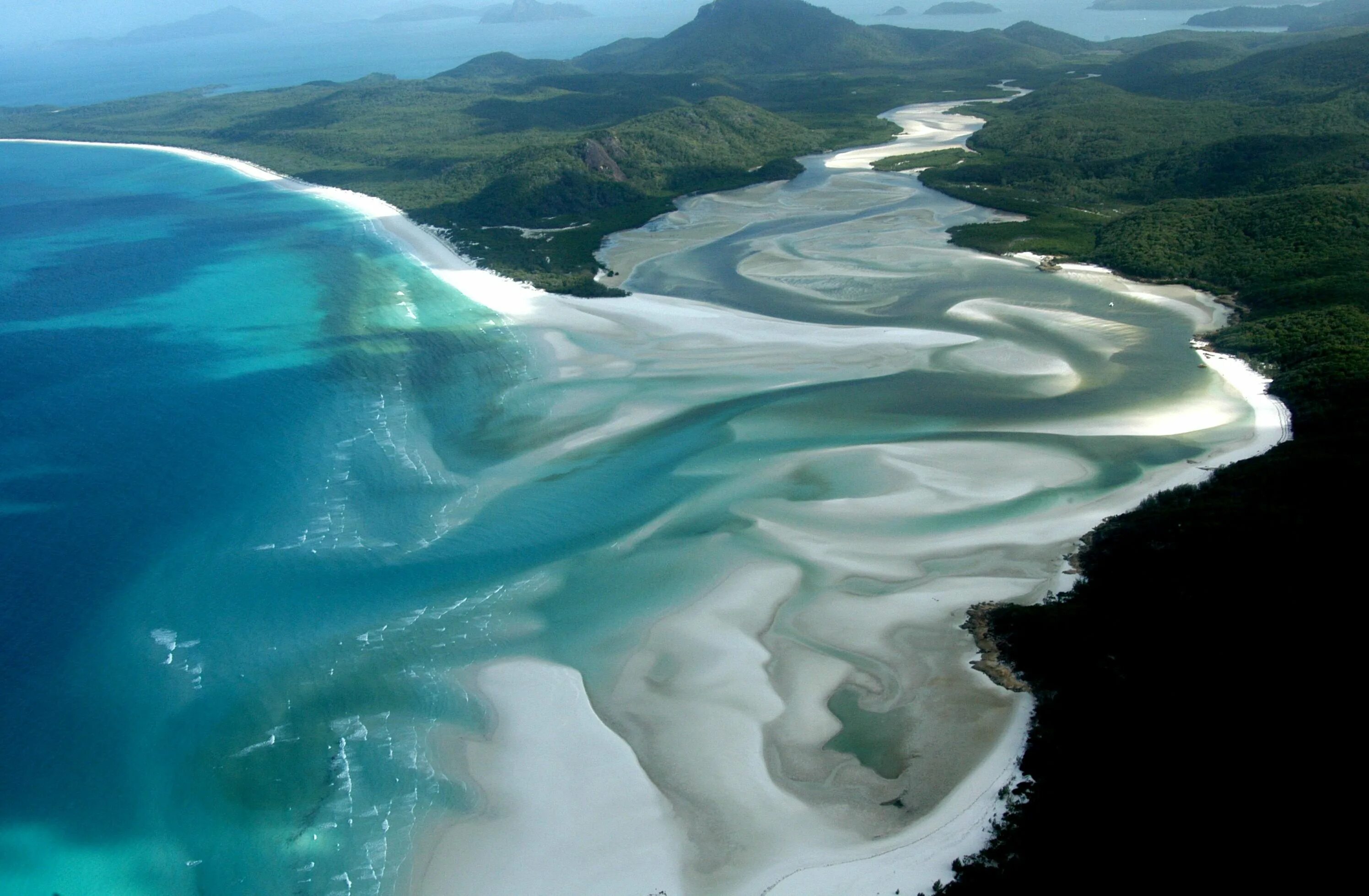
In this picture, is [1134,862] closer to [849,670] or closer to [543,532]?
[849,670]

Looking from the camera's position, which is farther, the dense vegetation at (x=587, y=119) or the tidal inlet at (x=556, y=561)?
the dense vegetation at (x=587, y=119)

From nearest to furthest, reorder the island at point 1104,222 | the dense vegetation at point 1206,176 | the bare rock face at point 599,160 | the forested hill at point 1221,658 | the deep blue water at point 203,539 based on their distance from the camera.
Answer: the forested hill at point 1221,658
the island at point 1104,222
the deep blue water at point 203,539
the dense vegetation at point 1206,176
the bare rock face at point 599,160

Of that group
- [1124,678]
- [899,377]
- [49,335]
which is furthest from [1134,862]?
[49,335]

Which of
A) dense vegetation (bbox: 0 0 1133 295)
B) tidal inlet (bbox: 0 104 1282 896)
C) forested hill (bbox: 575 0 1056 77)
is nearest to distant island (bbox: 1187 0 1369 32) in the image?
dense vegetation (bbox: 0 0 1133 295)

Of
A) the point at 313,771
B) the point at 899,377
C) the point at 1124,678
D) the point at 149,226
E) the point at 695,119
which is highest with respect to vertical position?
the point at 695,119

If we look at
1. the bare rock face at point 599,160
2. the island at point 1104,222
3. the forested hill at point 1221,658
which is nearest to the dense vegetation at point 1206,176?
the island at point 1104,222

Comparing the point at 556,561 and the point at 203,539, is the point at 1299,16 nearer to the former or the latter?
the point at 556,561

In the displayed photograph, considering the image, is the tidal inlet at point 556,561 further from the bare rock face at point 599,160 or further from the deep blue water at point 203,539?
the bare rock face at point 599,160

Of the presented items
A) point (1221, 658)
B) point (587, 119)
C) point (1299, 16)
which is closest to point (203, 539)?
point (1221, 658)
